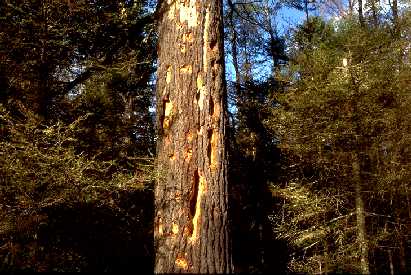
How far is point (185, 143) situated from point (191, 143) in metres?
0.05

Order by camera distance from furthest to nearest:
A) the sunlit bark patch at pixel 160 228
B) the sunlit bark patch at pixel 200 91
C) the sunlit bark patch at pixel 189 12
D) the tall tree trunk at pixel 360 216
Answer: the tall tree trunk at pixel 360 216 → the sunlit bark patch at pixel 189 12 → the sunlit bark patch at pixel 200 91 → the sunlit bark patch at pixel 160 228

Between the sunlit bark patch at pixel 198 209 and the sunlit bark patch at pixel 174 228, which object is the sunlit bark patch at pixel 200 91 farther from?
the sunlit bark patch at pixel 174 228

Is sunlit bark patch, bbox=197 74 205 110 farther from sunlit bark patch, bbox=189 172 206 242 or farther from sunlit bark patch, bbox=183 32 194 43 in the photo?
sunlit bark patch, bbox=189 172 206 242

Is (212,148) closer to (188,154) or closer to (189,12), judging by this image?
(188,154)

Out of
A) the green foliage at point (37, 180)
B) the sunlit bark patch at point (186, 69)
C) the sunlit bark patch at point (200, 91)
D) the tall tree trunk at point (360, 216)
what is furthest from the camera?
the tall tree trunk at point (360, 216)

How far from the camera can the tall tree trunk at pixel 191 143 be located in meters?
3.58

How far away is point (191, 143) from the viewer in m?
3.89

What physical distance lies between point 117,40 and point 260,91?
523 cm

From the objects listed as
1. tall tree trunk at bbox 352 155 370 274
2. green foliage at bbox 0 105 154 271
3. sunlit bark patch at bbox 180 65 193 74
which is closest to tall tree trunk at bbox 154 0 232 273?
sunlit bark patch at bbox 180 65 193 74

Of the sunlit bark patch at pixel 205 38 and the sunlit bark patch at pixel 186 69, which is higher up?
the sunlit bark patch at pixel 205 38

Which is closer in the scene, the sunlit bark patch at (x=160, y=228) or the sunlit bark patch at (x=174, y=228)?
the sunlit bark patch at (x=174, y=228)

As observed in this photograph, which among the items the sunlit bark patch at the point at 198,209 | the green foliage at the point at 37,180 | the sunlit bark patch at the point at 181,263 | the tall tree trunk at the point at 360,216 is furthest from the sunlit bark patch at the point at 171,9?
the tall tree trunk at the point at 360,216

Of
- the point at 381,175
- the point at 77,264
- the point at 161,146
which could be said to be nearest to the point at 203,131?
the point at 161,146

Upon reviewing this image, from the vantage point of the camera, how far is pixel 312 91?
31.9 ft
